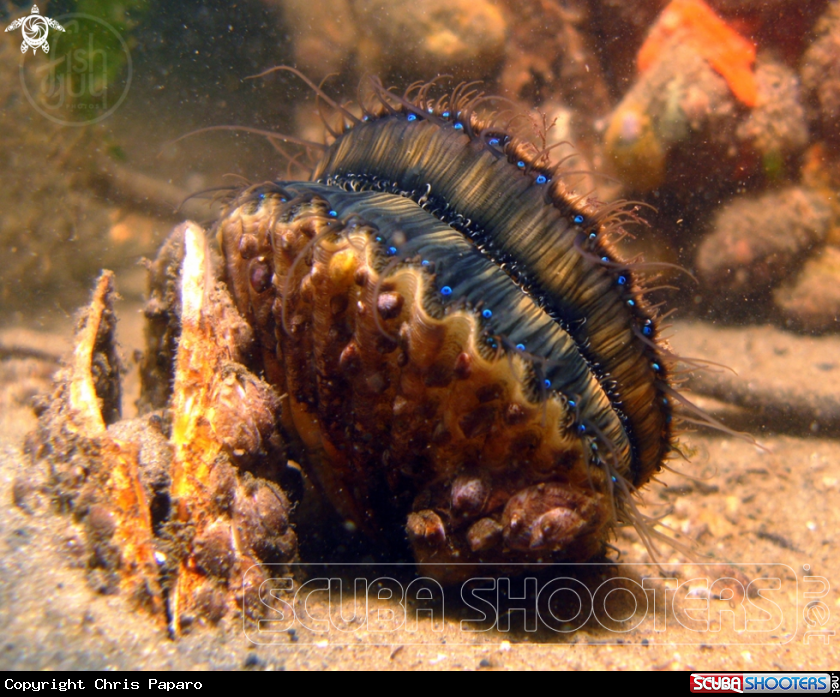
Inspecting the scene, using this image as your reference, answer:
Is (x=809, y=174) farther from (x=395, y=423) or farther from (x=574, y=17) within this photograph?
(x=395, y=423)

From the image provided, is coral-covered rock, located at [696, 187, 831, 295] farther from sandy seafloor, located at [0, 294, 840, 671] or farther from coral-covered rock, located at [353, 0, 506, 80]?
coral-covered rock, located at [353, 0, 506, 80]

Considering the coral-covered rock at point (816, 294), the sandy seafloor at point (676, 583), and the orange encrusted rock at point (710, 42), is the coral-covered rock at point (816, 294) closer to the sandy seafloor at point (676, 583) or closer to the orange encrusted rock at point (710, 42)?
the sandy seafloor at point (676, 583)

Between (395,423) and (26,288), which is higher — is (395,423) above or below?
below

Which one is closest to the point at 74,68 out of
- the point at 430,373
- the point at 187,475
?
the point at 187,475

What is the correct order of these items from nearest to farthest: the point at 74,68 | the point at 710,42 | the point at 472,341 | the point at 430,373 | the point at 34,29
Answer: the point at 472,341 < the point at 430,373 < the point at 710,42 < the point at 34,29 < the point at 74,68

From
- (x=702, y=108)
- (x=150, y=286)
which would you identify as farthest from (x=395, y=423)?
(x=702, y=108)

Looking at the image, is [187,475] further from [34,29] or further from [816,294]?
[34,29]
